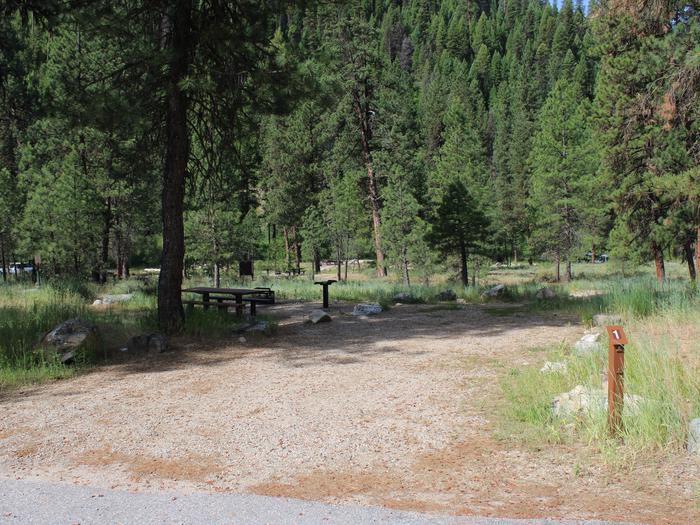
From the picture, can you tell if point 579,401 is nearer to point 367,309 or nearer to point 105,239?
point 367,309

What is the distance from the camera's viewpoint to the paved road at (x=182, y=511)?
10.6 ft

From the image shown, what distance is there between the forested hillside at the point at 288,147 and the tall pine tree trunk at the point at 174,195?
0.03 metres

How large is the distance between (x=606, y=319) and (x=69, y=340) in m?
8.20

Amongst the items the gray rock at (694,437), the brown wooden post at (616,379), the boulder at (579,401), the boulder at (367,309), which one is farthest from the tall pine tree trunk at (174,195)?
the gray rock at (694,437)

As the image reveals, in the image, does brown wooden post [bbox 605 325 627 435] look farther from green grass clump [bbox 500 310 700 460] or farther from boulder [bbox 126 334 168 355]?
boulder [bbox 126 334 168 355]

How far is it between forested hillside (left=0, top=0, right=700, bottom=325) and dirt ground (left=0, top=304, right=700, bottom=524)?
3.62 m

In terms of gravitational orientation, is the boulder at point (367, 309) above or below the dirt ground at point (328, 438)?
above

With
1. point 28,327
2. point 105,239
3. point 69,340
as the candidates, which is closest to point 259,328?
point 69,340

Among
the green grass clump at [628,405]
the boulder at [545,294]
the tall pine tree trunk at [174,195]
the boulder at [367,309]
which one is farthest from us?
the boulder at [545,294]

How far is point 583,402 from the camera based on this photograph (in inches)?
185

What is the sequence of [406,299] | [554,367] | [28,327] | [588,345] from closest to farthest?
1. [554,367]
2. [588,345]
3. [28,327]
4. [406,299]

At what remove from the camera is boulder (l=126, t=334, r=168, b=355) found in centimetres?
860

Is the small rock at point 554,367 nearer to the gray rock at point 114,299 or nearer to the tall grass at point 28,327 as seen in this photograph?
the tall grass at point 28,327

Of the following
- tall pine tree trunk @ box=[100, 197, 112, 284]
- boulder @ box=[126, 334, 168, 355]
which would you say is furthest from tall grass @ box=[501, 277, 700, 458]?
tall pine tree trunk @ box=[100, 197, 112, 284]
